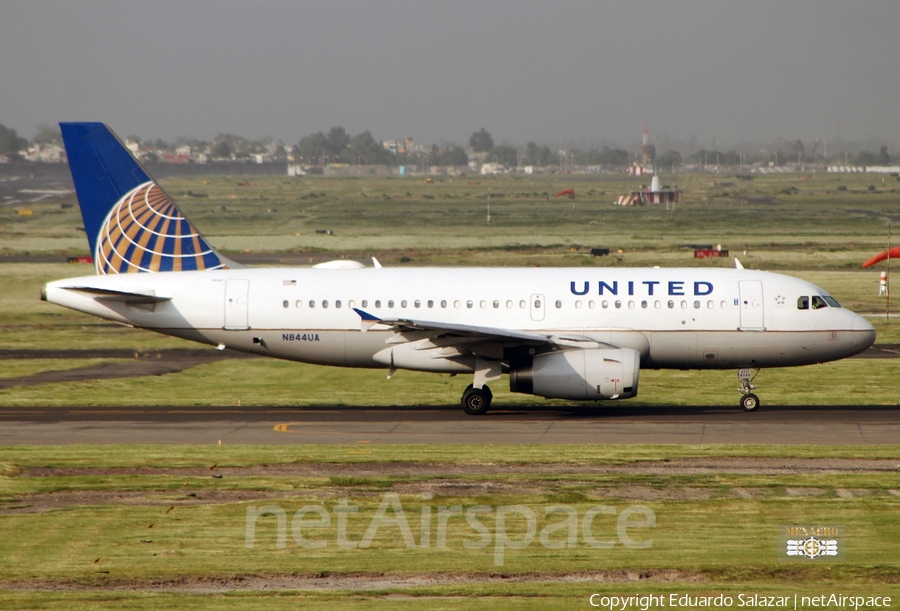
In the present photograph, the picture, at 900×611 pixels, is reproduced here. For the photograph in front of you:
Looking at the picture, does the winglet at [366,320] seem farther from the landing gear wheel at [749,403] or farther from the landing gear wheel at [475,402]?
the landing gear wheel at [749,403]

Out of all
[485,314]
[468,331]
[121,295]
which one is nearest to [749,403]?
[485,314]

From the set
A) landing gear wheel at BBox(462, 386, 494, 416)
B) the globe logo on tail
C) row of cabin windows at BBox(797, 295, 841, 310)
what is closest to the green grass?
landing gear wheel at BBox(462, 386, 494, 416)

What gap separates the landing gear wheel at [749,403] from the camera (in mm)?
33156

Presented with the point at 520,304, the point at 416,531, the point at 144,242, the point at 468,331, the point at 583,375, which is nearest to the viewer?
the point at 416,531

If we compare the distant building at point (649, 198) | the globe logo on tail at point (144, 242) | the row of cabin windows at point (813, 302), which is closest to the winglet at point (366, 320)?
the globe logo on tail at point (144, 242)

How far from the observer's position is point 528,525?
19.7 metres

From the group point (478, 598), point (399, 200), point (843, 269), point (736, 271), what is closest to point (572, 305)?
point (736, 271)

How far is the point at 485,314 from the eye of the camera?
3369 centimetres

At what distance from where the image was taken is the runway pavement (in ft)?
94.0

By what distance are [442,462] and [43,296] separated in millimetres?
15957

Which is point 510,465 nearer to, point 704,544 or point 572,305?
point 704,544

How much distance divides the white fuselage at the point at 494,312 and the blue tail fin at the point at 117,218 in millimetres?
1269

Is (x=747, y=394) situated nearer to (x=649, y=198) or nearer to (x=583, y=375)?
(x=583, y=375)

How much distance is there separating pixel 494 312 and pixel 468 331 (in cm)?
273
